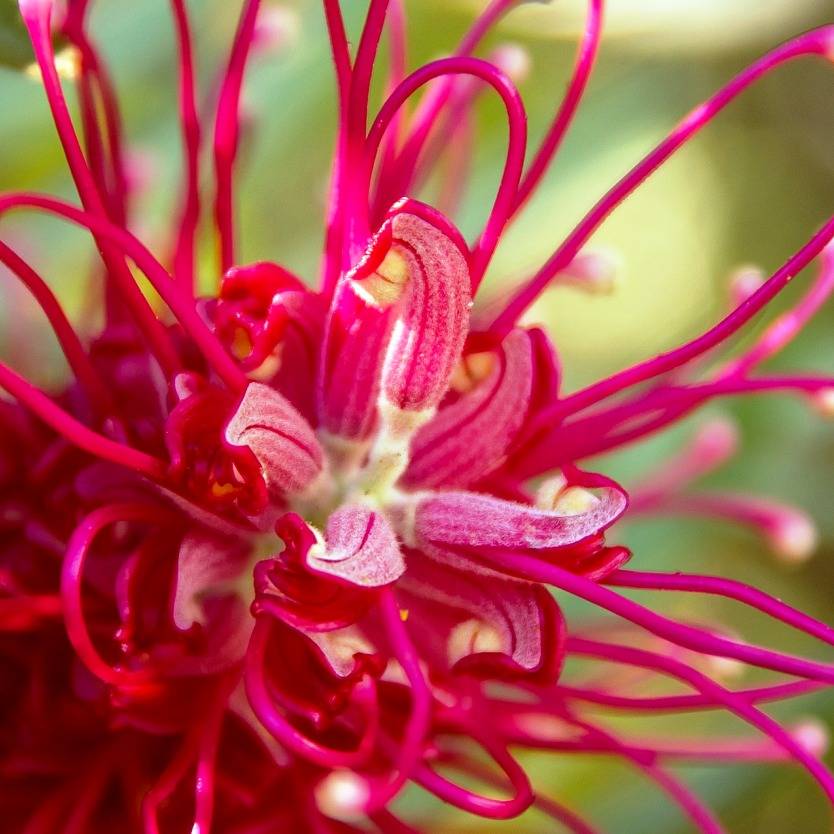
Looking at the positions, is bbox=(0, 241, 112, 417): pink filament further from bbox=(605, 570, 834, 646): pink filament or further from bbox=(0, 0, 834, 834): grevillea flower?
bbox=(605, 570, 834, 646): pink filament

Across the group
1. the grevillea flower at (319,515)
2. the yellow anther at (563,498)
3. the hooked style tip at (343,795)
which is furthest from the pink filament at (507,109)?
the hooked style tip at (343,795)

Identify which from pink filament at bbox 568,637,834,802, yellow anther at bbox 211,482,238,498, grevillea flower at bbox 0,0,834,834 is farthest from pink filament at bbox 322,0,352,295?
pink filament at bbox 568,637,834,802

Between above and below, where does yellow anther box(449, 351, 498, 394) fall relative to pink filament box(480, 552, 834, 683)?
above

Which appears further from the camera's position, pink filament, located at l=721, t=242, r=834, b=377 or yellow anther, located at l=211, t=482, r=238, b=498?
pink filament, located at l=721, t=242, r=834, b=377

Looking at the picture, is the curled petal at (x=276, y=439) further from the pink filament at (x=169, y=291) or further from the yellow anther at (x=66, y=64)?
the yellow anther at (x=66, y=64)

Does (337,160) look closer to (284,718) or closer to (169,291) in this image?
(169,291)
